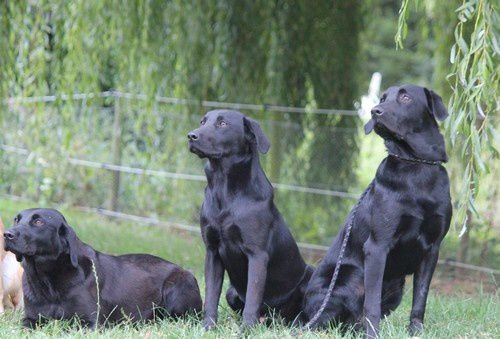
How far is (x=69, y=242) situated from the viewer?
5.07 metres

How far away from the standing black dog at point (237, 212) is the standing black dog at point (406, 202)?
55 cm

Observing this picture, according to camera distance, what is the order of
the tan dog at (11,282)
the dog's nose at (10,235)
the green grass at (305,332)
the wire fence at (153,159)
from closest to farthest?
the green grass at (305,332) → the dog's nose at (10,235) → the tan dog at (11,282) → the wire fence at (153,159)

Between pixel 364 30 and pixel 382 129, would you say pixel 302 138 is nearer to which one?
pixel 364 30

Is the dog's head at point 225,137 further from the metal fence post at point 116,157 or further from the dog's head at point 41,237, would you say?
the metal fence post at point 116,157

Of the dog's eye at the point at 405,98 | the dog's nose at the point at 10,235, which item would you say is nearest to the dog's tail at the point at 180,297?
the dog's nose at the point at 10,235

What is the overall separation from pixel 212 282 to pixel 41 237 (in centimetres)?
98

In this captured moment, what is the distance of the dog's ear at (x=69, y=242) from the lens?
5.04m

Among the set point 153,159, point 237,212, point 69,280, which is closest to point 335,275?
point 237,212

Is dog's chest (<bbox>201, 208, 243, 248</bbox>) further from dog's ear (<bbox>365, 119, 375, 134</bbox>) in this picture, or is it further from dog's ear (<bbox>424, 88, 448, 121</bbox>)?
dog's ear (<bbox>424, 88, 448, 121</bbox>)

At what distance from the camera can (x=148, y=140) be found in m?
10.3

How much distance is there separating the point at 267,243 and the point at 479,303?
1.80m

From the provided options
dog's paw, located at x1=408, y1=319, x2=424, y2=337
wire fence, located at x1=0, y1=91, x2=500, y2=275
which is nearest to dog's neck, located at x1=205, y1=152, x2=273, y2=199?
dog's paw, located at x1=408, y1=319, x2=424, y2=337

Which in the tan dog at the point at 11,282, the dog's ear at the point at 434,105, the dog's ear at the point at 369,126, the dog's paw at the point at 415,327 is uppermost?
the dog's ear at the point at 434,105

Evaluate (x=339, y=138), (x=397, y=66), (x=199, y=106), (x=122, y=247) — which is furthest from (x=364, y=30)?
(x=397, y=66)
